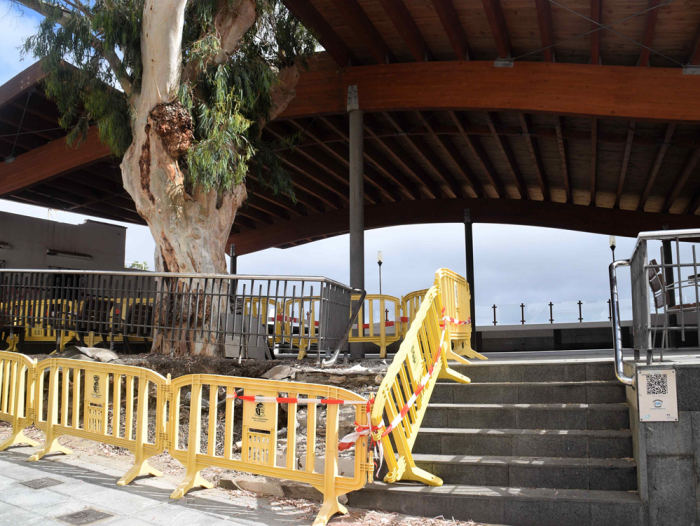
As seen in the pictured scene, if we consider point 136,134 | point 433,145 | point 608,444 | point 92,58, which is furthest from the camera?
point 433,145

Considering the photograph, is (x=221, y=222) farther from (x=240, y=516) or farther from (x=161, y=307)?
(x=240, y=516)

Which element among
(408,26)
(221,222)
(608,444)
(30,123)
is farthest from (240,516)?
(30,123)

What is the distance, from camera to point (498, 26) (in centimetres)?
967

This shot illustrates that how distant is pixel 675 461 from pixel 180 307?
6.89m

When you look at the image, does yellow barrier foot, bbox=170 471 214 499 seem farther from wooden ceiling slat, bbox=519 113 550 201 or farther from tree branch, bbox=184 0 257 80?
wooden ceiling slat, bbox=519 113 550 201

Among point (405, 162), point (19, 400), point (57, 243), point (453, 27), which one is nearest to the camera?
point (19, 400)

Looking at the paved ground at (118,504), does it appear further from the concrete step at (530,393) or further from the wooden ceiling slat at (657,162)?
the wooden ceiling slat at (657,162)

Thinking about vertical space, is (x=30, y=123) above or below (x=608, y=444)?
above

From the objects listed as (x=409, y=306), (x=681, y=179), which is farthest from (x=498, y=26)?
(x=681, y=179)

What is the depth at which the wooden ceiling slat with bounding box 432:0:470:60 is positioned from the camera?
949cm

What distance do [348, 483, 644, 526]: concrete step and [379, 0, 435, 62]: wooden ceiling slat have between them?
26.8 feet

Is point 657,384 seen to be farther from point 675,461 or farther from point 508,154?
point 508,154

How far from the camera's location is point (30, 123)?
49.5 ft

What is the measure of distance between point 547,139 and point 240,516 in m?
13.6
